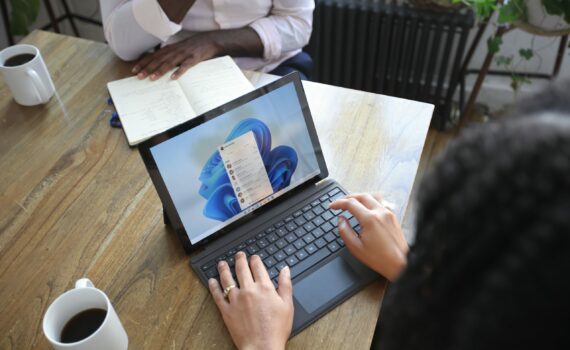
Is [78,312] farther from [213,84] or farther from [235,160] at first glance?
[213,84]

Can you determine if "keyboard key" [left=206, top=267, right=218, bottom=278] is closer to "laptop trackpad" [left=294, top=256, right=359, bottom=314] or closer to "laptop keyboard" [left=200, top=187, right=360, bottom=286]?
"laptop keyboard" [left=200, top=187, right=360, bottom=286]

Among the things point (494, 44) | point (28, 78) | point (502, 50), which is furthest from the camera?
point (502, 50)

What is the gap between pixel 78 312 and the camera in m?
0.67

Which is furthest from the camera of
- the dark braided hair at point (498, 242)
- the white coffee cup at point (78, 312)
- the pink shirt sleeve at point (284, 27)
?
the pink shirt sleeve at point (284, 27)

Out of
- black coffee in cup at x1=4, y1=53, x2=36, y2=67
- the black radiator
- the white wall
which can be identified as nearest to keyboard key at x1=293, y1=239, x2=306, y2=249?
black coffee in cup at x1=4, y1=53, x2=36, y2=67

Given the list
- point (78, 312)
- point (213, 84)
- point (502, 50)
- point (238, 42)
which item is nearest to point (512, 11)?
point (502, 50)

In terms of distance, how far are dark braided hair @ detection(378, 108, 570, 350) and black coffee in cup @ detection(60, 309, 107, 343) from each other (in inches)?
19.5

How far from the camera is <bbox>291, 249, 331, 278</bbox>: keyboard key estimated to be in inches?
31.2

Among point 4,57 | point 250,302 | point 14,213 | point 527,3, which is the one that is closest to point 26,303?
point 14,213

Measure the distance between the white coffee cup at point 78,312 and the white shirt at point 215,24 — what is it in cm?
75

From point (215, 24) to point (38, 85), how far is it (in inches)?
18.7

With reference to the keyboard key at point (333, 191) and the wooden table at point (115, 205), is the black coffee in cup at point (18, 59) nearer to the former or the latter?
→ the wooden table at point (115, 205)

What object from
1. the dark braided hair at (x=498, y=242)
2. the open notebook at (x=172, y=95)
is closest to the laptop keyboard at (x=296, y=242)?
the open notebook at (x=172, y=95)

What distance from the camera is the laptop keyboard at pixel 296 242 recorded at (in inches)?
31.6
